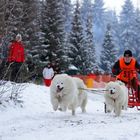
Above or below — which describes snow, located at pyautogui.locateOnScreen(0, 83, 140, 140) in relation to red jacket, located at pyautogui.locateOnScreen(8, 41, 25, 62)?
below

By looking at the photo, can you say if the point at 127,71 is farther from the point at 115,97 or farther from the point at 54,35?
the point at 54,35

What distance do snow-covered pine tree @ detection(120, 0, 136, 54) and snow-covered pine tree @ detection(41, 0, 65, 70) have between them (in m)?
36.5

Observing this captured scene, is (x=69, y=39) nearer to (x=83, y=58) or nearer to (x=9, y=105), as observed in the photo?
(x=83, y=58)

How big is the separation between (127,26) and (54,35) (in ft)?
141

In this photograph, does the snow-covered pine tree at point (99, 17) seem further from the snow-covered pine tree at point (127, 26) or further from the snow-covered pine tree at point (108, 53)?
the snow-covered pine tree at point (108, 53)

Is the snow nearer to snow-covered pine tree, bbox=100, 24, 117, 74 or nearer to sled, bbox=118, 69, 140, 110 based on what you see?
sled, bbox=118, 69, 140, 110

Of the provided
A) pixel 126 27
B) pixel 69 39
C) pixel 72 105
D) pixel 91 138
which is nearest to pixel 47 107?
pixel 72 105

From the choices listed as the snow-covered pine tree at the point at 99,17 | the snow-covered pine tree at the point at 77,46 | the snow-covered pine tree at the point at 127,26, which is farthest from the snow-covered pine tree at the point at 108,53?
the snow-covered pine tree at the point at 99,17

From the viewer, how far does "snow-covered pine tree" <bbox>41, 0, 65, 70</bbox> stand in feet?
118

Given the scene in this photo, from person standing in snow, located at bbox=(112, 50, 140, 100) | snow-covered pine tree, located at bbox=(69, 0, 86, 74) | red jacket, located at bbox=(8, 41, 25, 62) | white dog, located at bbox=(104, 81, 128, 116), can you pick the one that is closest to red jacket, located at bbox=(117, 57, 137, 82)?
person standing in snow, located at bbox=(112, 50, 140, 100)

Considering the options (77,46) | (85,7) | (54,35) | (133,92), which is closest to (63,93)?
(133,92)

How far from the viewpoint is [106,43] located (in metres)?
54.9

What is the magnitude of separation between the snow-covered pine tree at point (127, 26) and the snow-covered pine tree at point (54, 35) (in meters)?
36.5

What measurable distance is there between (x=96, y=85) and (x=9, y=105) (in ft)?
64.6
